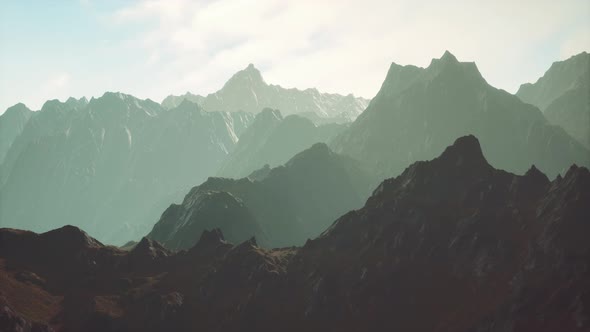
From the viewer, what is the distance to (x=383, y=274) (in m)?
165

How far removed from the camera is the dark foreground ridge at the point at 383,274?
136 meters

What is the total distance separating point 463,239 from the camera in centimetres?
16300

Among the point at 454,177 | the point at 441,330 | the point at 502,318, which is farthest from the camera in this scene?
the point at 454,177

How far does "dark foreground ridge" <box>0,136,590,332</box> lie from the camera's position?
136m

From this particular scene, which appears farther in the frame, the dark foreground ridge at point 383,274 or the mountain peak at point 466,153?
the mountain peak at point 466,153

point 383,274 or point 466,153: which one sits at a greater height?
point 466,153

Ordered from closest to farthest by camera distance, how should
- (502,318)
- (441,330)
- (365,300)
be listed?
1. (502,318)
2. (441,330)
3. (365,300)

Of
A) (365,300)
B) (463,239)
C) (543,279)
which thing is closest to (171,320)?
(365,300)

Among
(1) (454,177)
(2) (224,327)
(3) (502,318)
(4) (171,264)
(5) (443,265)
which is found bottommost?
(3) (502,318)

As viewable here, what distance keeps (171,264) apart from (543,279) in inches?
4973

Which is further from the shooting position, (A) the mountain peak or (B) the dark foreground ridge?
(A) the mountain peak

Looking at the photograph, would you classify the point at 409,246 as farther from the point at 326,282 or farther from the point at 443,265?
the point at 326,282

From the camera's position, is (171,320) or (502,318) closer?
(502,318)

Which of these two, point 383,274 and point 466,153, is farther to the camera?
point 466,153
